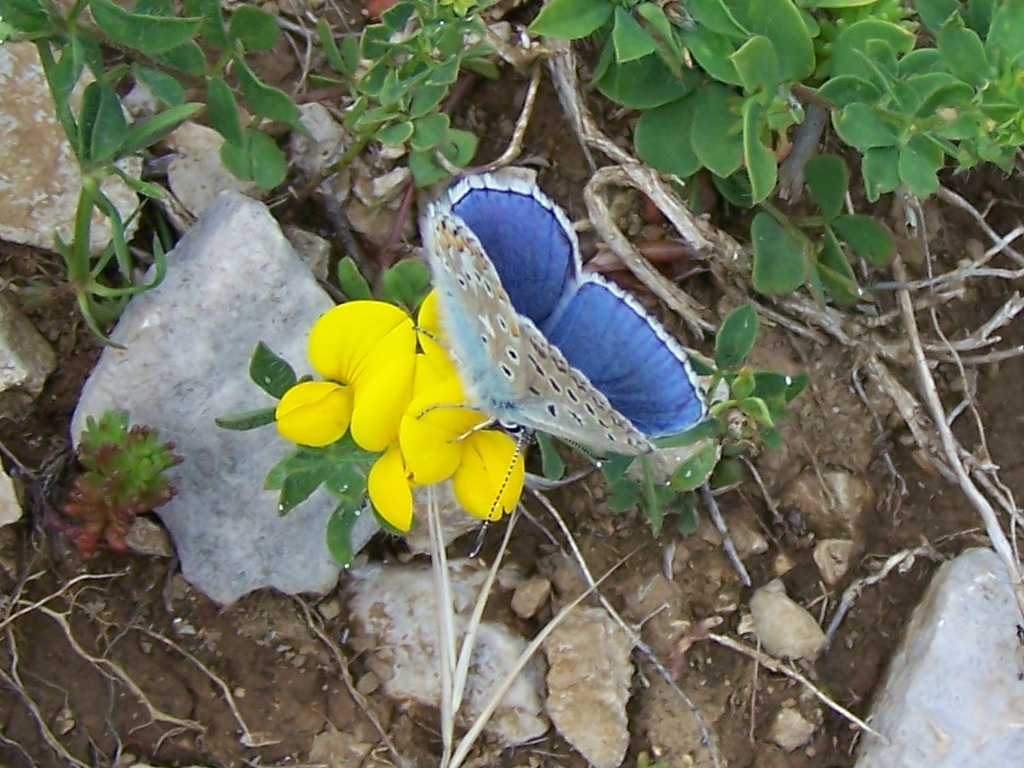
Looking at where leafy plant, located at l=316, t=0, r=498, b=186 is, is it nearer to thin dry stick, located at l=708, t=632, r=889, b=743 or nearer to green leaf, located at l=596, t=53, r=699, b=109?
green leaf, located at l=596, t=53, r=699, b=109

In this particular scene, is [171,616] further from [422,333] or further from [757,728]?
[757,728]

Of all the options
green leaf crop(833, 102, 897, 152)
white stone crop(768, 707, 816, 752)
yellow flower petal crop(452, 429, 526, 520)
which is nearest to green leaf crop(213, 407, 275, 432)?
yellow flower petal crop(452, 429, 526, 520)

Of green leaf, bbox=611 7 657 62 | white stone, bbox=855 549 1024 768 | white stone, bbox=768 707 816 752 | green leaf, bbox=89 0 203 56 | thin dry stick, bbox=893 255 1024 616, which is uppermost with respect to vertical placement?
green leaf, bbox=89 0 203 56

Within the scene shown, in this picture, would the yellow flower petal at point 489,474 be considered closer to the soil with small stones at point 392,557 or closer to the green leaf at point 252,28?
the soil with small stones at point 392,557

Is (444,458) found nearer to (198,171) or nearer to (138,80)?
(138,80)

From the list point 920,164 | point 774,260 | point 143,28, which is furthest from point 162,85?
point 920,164

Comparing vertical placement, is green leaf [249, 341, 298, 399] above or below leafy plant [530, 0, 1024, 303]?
below
